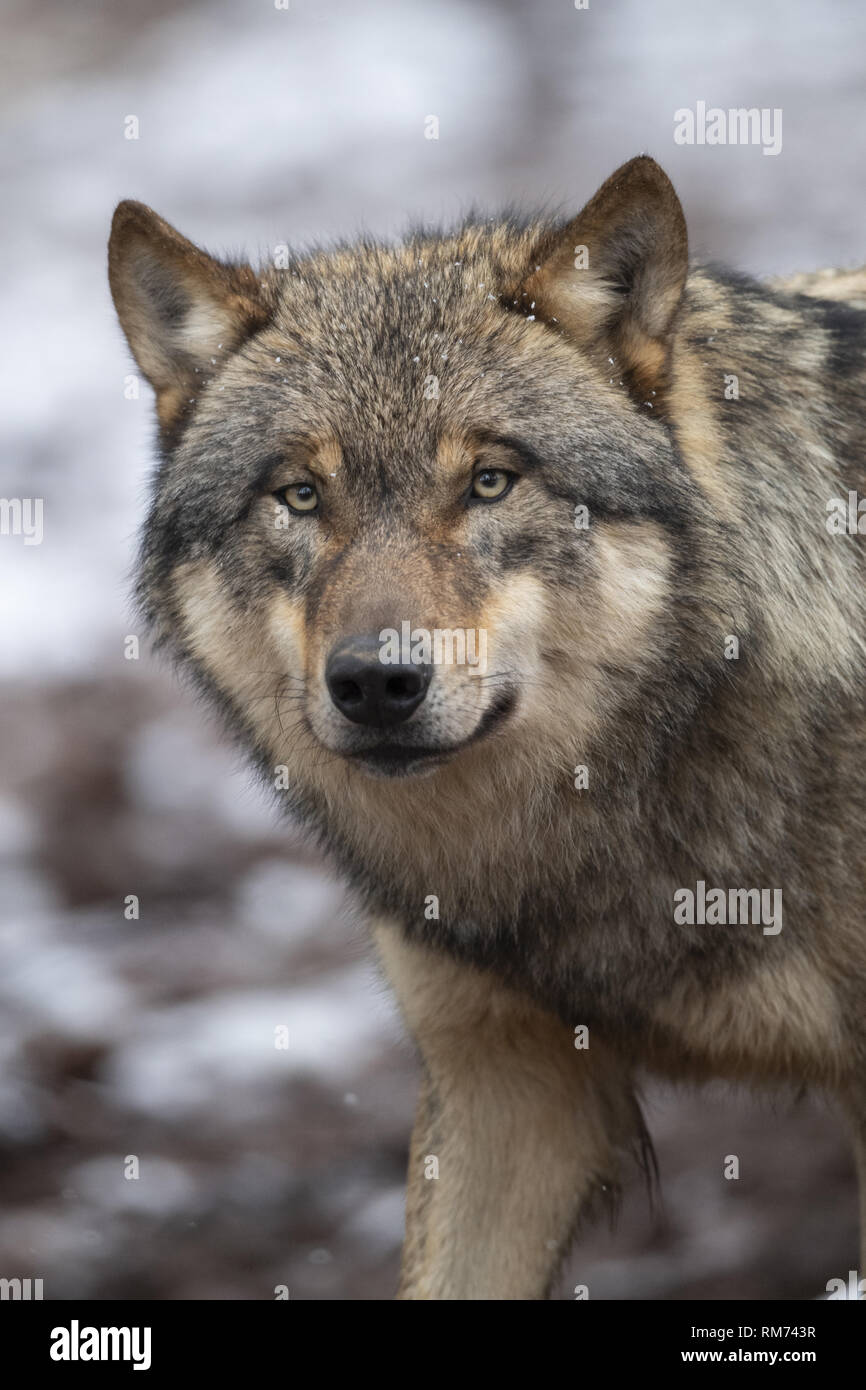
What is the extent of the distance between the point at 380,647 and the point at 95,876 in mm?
5117

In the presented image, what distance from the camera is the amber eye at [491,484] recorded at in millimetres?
3445

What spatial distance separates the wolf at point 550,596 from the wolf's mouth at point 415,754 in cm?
1

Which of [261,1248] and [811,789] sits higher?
[811,789]

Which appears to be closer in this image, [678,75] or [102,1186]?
[102,1186]

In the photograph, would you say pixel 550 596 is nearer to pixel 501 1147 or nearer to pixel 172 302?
pixel 172 302

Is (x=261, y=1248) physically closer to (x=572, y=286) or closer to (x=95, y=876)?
(x=95, y=876)

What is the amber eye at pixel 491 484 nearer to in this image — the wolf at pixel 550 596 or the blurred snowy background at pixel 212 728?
the wolf at pixel 550 596

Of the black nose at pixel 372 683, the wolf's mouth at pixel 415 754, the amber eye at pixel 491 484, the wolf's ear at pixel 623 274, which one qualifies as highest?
the wolf's ear at pixel 623 274

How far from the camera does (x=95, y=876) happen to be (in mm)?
7855

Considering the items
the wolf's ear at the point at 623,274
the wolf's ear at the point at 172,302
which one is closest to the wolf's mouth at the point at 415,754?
the wolf's ear at the point at 623,274

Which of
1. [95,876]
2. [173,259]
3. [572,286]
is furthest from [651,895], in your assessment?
[95,876]

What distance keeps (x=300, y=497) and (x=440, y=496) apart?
36 centimetres

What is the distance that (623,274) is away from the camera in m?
3.56

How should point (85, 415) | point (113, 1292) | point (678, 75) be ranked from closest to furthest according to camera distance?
point (113, 1292)
point (85, 415)
point (678, 75)
